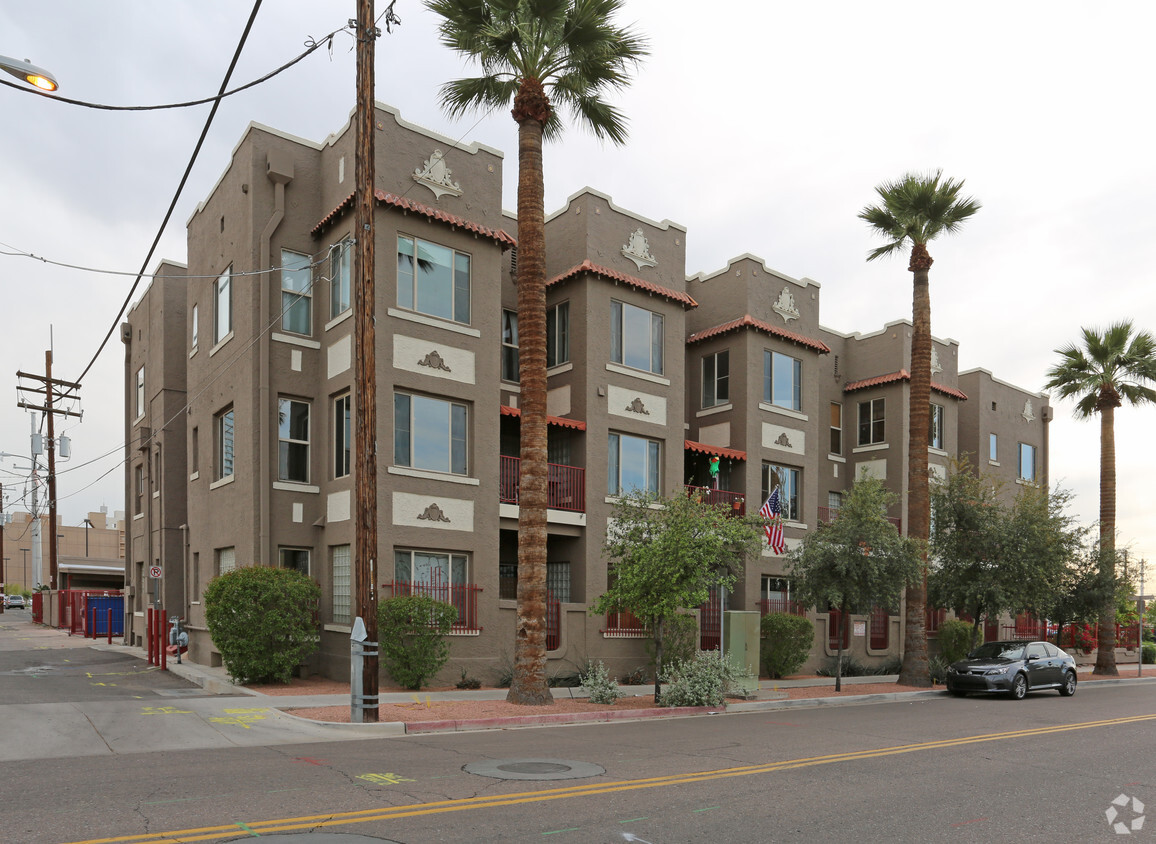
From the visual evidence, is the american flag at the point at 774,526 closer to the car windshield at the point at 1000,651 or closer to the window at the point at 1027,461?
the car windshield at the point at 1000,651

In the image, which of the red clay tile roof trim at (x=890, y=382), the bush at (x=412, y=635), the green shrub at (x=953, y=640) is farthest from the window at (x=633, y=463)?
the green shrub at (x=953, y=640)

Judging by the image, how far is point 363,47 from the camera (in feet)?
49.8

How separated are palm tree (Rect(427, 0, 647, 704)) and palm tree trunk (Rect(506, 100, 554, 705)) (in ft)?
0.06

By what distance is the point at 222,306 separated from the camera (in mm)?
23969

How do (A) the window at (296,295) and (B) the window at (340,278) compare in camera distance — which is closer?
(B) the window at (340,278)

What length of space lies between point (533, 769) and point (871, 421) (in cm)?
2681

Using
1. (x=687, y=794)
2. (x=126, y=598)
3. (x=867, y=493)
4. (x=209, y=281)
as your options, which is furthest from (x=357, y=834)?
(x=126, y=598)

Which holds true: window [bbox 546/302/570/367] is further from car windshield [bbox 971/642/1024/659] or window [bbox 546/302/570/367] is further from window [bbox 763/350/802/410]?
car windshield [bbox 971/642/1024/659]

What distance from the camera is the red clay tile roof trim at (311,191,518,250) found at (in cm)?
2028

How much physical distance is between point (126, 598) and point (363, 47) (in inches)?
915

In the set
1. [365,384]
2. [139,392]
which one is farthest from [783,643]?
[139,392]

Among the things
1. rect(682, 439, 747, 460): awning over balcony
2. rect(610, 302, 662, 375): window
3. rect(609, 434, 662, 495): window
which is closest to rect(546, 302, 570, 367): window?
rect(610, 302, 662, 375): window

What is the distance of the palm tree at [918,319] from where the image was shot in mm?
25750

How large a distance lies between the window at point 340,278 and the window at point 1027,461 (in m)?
31.7
